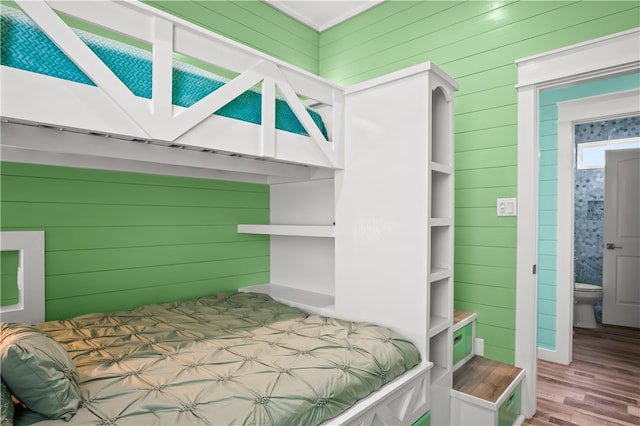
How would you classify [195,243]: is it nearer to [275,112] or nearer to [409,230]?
[275,112]

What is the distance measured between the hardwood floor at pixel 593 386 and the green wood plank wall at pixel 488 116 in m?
0.51

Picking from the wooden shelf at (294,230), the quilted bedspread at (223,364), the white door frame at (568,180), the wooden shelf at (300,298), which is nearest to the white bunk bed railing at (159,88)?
the wooden shelf at (294,230)

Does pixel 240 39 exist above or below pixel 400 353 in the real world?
above

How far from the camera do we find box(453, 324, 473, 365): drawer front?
2221 mm

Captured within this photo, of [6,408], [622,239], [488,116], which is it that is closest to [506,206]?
[488,116]

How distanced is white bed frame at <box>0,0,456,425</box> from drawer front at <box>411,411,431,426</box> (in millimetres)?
34

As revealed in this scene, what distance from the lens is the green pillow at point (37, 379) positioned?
96cm

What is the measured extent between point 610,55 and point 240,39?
8.05 feet

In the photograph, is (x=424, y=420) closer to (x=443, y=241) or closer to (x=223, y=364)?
(x=443, y=241)

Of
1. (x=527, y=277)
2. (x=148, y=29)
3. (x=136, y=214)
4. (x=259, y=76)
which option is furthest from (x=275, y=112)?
(x=527, y=277)

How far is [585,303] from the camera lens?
409 centimetres

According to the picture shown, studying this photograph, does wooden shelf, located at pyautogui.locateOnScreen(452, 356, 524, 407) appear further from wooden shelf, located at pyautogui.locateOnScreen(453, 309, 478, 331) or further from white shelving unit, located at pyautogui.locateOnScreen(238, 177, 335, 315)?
white shelving unit, located at pyautogui.locateOnScreen(238, 177, 335, 315)

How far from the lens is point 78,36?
119cm

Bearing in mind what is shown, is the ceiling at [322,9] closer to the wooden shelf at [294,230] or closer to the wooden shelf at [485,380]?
the wooden shelf at [294,230]
